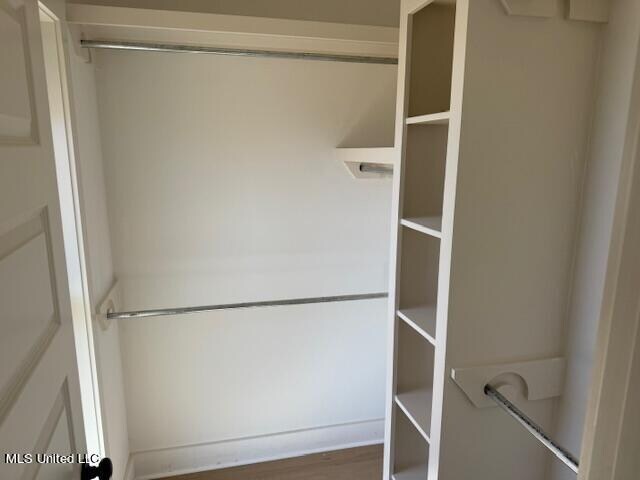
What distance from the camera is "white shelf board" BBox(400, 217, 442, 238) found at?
4.11 feet

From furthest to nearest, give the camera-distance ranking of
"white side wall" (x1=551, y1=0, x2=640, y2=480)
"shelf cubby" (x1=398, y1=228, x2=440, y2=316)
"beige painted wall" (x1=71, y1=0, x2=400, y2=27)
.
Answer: "beige painted wall" (x1=71, y1=0, x2=400, y2=27), "shelf cubby" (x1=398, y1=228, x2=440, y2=316), "white side wall" (x1=551, y1=0, x2=640, y2=480)

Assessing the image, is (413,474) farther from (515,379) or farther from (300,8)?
(300,8)

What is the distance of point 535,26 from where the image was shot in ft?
3.63

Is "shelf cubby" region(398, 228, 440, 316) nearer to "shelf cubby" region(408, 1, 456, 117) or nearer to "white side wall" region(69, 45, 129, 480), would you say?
"shelf cubby" region(408, 1, 456, 117)

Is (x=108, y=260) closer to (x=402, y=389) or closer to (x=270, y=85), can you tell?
(x=270, y=85)

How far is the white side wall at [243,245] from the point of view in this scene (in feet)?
6.58

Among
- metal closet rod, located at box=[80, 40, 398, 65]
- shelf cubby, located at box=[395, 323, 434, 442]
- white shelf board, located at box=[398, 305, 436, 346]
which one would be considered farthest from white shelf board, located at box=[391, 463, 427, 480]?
metal closet rod, located at box=[80, 40, 398, 65]

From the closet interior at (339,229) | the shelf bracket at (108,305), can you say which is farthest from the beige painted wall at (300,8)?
the shelf bracket at (108,305)

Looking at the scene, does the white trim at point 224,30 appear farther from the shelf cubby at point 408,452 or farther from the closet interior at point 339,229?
the shelf cubby at point 408,452

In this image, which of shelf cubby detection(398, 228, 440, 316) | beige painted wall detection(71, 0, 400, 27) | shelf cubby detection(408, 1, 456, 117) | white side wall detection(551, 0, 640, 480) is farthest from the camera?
beige painted wall detection(71, 0, 400, 27)

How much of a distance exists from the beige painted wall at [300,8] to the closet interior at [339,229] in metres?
→ 0.03

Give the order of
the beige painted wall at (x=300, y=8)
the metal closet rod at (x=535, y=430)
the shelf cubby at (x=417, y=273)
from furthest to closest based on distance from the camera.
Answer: the beige painted wall at (x=300, y=8)
the shelf cubby at (x=417, y=273)
the metal closet rod at (x=535, y=430)

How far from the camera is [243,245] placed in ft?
7.20

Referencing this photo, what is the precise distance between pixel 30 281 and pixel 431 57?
1.25 m
